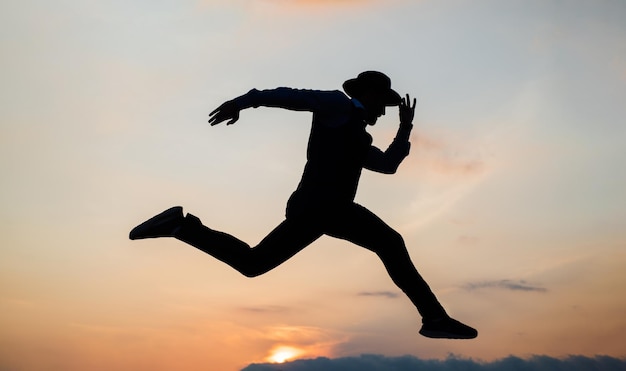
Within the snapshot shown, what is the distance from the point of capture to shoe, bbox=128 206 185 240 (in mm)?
7820

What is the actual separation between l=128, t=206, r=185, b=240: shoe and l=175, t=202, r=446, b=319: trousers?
7cm

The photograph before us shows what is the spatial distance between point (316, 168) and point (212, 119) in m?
1.15

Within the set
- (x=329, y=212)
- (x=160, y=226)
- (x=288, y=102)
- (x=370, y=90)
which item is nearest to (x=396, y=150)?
(x=370, y=90)

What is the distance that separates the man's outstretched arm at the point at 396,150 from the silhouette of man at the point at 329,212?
0.52 m

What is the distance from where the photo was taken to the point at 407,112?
8766mm

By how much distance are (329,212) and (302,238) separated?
365 mm

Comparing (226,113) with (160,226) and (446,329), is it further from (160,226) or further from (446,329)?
(446,329)

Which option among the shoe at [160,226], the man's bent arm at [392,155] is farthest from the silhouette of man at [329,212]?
the man's bent arm at [392,155]

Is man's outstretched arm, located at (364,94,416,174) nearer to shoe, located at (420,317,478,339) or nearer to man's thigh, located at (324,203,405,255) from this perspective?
man's thigh, located at (324,203,405,255)

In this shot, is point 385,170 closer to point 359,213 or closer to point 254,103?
point 359,213

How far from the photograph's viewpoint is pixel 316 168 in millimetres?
7688

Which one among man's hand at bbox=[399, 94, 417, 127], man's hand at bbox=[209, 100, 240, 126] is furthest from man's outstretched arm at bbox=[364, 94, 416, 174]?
man's hand at bbox=[209, 100, 240, 126]

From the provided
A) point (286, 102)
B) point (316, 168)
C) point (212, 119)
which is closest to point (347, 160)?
point (316, 168)

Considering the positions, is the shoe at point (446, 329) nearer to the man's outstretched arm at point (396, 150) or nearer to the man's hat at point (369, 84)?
the man's outstretched arm at point (396, 150)
